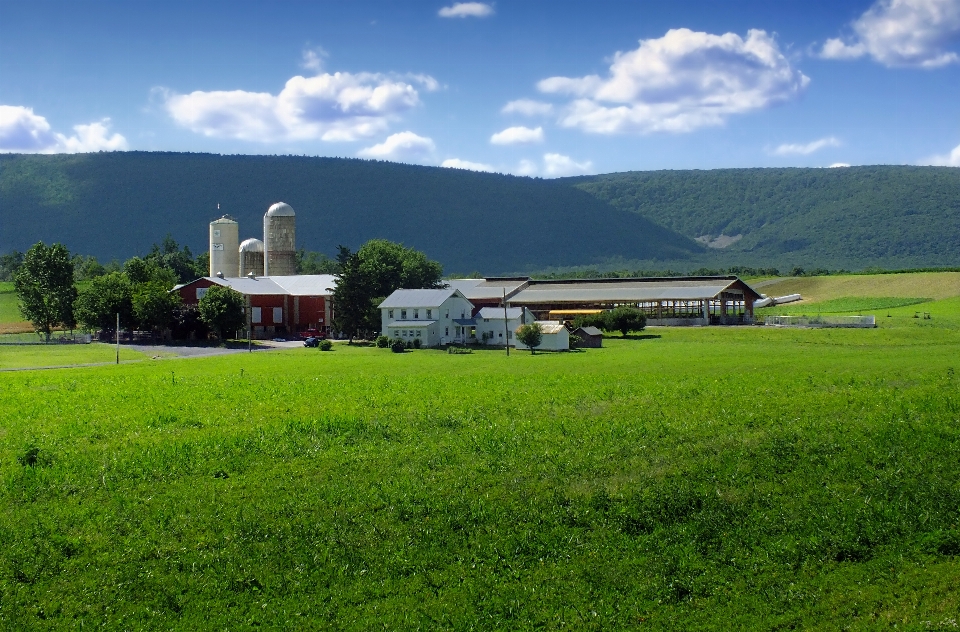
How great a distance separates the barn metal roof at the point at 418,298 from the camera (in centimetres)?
6800

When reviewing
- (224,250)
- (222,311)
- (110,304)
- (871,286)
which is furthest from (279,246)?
(871,286)

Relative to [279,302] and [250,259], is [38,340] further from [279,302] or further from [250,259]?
[250,259]

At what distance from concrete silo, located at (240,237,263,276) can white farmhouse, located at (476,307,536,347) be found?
37487mm

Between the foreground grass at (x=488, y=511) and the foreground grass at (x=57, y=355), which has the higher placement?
the foreground grass at (x=57, y=355)

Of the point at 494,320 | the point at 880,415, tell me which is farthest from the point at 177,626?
the point at 494,320

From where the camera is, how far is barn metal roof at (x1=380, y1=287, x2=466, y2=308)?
6800 centimetres

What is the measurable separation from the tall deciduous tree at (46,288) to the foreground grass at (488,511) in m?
52.3

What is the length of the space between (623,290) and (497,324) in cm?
2374

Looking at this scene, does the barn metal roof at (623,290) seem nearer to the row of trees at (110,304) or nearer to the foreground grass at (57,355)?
the row of trees at (110,304)

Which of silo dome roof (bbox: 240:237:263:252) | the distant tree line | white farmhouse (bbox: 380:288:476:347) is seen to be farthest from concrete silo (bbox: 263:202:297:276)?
white farmhouse (bbox: 380:288:476:347)

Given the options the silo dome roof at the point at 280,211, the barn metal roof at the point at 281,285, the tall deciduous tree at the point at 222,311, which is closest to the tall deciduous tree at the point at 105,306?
the barn metal roof at the point at 281,285

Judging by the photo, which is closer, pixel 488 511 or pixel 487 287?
pixel 488 511

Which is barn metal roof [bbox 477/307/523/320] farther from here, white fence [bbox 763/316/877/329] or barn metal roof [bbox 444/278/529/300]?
white fence [bbox 763/316/877/329]

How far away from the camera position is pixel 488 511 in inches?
795
